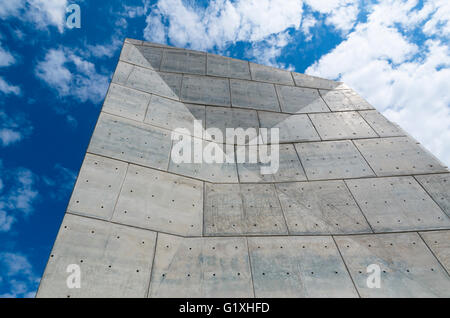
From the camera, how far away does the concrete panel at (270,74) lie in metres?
14.8

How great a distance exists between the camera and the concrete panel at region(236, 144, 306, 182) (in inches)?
388

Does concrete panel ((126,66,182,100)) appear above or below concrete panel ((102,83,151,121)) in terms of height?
above

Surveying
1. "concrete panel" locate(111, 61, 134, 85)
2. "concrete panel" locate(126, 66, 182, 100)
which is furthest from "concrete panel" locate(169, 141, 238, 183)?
A: "concrete panel" locate(111, 61, 134, 85)

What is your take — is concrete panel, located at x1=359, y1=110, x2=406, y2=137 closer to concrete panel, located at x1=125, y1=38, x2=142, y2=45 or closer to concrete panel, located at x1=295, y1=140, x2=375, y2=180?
concrete panel, located at x1=295, y1=140, x2=375, y2=180

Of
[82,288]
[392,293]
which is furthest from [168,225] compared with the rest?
[392,293]

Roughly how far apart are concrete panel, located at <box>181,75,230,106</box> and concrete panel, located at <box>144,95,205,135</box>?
57cm

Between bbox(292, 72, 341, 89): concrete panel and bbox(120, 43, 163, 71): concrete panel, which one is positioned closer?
bbox(120, 43, 163, 71): concrete panel

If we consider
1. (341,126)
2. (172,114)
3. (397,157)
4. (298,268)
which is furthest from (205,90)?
(298,268)

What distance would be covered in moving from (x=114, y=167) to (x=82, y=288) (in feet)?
12.4

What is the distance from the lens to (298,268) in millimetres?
7133
